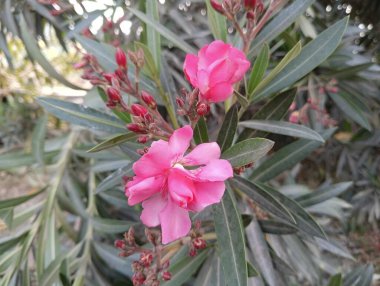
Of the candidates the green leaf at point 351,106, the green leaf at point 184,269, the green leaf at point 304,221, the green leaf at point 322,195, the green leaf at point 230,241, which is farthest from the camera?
the green leaf at point 351,106

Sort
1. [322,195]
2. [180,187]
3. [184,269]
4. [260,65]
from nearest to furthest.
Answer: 1. [180,187]
2. [260,65]
3. [184,269]
4. [322,195]

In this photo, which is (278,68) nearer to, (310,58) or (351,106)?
(310,58)

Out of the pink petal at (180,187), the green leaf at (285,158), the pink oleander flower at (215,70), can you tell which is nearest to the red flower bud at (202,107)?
the pink oleander flower at (215,70)

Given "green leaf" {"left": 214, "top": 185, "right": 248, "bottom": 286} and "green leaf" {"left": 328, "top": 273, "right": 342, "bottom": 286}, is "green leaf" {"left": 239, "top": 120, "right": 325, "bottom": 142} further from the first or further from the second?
"green leaf" {"left": 328, "top": 273, "right": 342, "bottom": 286}

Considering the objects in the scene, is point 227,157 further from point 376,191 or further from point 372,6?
point 376,191

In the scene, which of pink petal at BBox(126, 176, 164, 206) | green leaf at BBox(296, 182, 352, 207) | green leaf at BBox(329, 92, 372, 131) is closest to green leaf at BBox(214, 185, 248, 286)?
pink petal at BBox(126, 176, 164, 206)

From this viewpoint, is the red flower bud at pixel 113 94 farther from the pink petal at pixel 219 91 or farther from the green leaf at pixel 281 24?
the green leaf at pixel 281 24

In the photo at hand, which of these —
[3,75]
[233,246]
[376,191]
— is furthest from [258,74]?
[3,75]

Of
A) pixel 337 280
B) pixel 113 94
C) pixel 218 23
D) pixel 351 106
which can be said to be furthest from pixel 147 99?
pixel 351 106
